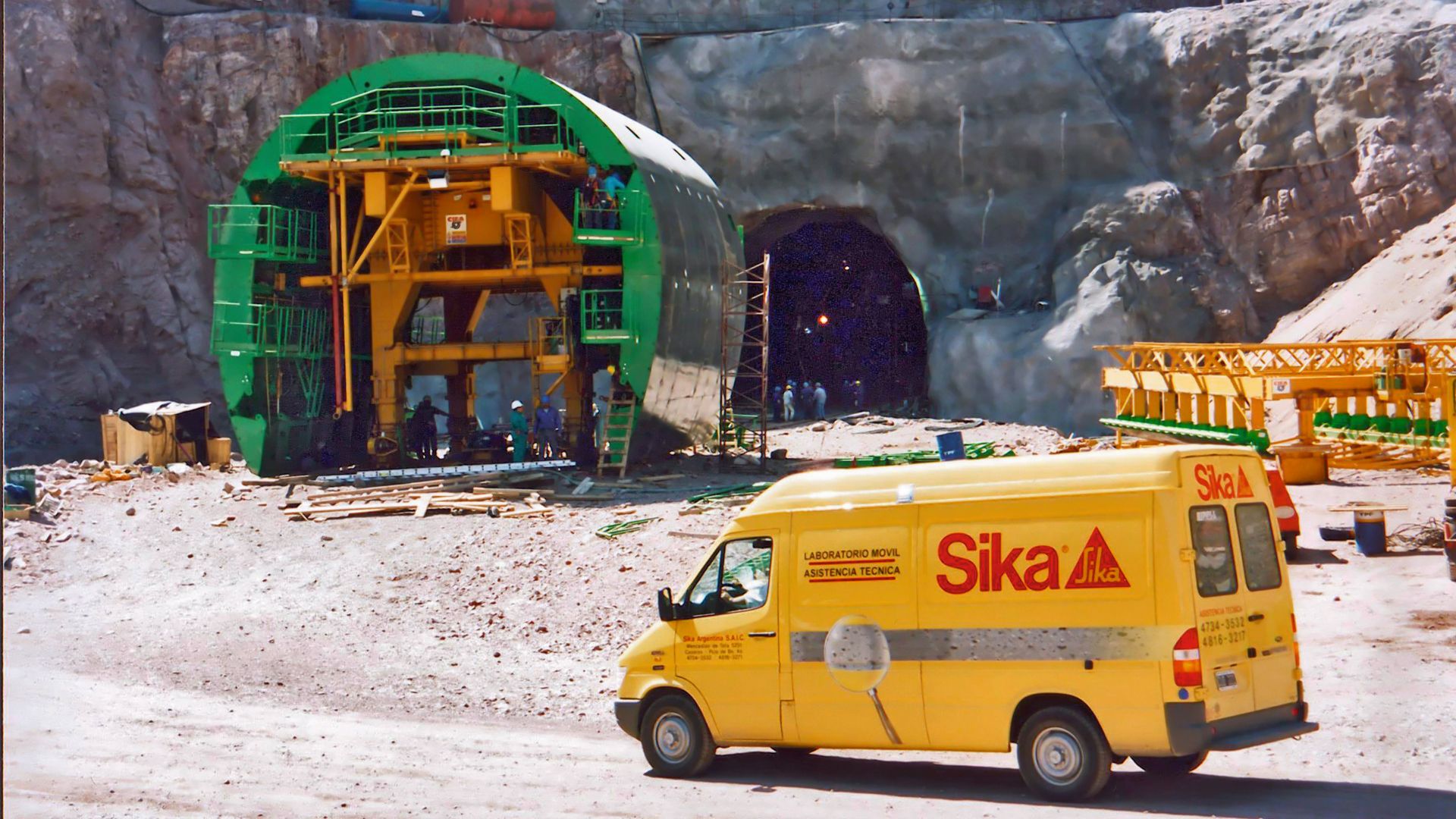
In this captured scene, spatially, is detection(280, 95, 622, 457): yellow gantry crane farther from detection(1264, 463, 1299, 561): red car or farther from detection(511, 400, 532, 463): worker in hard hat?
detection(1264, 463, 1299, 561): red car

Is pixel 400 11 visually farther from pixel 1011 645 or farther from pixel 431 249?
pixel 1011 645

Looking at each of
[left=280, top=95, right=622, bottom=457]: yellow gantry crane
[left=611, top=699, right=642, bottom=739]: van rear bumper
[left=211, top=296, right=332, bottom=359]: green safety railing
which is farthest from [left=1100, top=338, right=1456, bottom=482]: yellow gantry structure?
[left=211, top=296, right=332, bottom=359]: green safety railing

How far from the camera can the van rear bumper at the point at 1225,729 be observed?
28.2ft

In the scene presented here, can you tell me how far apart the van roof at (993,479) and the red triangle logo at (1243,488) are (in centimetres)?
14

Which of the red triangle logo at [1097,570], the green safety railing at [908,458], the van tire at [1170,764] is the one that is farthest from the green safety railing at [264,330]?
the red triangle logo at [1097,570]

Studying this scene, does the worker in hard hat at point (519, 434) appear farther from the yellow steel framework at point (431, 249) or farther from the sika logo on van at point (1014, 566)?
the sika logo on van at point (1014, 566)

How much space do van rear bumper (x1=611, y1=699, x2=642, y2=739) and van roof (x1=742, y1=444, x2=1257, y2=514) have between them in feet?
5.56

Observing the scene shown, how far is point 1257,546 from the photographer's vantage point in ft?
31.0

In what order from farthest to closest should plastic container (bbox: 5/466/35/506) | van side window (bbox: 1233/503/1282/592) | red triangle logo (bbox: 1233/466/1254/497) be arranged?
plastic container (bbox: 5/466/35/506)
red triangle logo (bbox: 1233/466/1254/497)
van side window (bbox: 1233/503/1282/592)

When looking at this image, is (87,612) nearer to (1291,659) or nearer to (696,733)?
(696,733)

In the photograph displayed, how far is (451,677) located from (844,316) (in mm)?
42319

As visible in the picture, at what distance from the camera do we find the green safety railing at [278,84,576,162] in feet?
89.6

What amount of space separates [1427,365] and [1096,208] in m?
22.4

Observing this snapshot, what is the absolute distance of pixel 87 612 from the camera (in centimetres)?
1875
